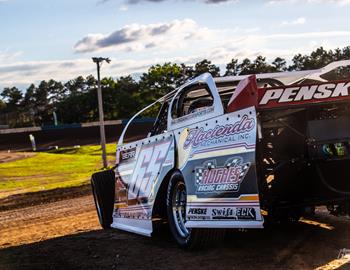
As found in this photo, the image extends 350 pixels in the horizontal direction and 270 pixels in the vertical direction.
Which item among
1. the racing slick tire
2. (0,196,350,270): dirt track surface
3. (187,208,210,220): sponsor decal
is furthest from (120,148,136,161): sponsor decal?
(187,208,210,220): sponsor decal

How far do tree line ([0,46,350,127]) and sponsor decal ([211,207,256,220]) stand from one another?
60845 millimetres

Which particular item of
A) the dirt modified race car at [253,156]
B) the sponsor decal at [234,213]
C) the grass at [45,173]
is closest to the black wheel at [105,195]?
the dirt modified race car at [253,156]

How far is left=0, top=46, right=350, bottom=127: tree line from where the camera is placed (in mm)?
82875

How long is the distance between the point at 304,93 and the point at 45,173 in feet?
77.9

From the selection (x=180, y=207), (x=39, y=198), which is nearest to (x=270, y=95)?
(x=180, y=207)

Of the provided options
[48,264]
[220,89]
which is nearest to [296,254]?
[220,89]

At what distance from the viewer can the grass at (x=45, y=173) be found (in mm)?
21156

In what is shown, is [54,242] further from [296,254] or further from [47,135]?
[47,135]

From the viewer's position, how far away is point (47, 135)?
56.0m

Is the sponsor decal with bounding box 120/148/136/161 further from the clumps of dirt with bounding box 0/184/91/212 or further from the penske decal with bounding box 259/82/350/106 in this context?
the clumps of dirt with bounding box 0/184/91/212

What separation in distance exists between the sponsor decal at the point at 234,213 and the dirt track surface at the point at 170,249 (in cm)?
49

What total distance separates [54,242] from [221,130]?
3.57m

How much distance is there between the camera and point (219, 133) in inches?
218

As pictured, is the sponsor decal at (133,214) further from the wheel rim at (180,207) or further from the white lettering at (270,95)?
the white lettering at (270,95)
